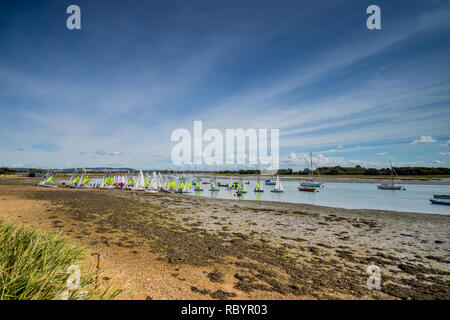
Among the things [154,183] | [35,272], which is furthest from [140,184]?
[35,272]

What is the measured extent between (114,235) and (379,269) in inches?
500

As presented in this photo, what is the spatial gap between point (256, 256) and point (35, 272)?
781cm

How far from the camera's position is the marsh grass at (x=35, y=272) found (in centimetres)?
302

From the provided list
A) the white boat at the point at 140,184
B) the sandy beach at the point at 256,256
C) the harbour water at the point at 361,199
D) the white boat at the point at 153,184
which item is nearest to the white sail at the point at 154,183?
the white boat at the point at 153,184

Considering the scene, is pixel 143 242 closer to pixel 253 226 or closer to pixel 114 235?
pixel 114 235

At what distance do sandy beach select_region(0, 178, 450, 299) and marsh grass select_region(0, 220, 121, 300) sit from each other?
34.3 inches

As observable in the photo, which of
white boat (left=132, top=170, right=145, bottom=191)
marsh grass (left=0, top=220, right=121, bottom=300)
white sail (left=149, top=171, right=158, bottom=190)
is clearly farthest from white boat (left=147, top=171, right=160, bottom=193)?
marsh grass (left=0, top=220, right=121, bottom=300)

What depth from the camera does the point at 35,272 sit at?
135 inches

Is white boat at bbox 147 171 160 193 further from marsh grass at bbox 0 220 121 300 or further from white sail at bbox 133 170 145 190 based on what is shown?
marsh grass at bbox 0 220 121 300

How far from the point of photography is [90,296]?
135 inches

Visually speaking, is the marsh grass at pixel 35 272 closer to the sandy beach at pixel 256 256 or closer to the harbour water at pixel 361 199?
the sandy beach at pixel 256 256
